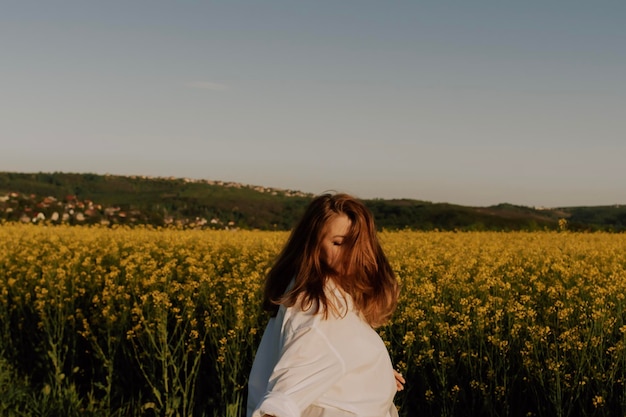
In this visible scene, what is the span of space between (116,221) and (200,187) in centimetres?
3945

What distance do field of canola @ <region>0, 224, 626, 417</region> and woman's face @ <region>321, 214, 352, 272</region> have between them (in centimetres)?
272

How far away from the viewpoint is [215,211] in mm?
33594

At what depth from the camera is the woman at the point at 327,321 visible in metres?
2.18

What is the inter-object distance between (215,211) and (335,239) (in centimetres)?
3142

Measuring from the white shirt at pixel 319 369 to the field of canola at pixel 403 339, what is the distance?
2600 millimetres

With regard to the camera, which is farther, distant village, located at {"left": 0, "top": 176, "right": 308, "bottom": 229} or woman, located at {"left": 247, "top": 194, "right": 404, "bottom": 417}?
distant village, located at {"left": 0, "top": 176, "right": 308, "bottom": 229}

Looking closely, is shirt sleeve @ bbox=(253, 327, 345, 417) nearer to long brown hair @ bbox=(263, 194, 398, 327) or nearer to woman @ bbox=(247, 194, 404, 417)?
woman @ bbox=(247, 194, 404, 417)

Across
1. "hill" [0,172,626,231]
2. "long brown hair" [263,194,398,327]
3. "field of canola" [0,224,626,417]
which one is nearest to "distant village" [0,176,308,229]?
"hill" [0,172,626,231]

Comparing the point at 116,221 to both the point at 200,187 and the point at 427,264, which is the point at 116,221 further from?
the point at 200,187

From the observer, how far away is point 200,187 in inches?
2413

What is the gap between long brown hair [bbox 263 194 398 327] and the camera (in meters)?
2.44

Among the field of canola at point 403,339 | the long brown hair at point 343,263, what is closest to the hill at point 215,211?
the field of canola at point 403,339

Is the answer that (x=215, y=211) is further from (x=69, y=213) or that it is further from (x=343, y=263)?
(x=343, y=263)

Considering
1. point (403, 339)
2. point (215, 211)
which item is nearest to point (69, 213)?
point (215, 211)
